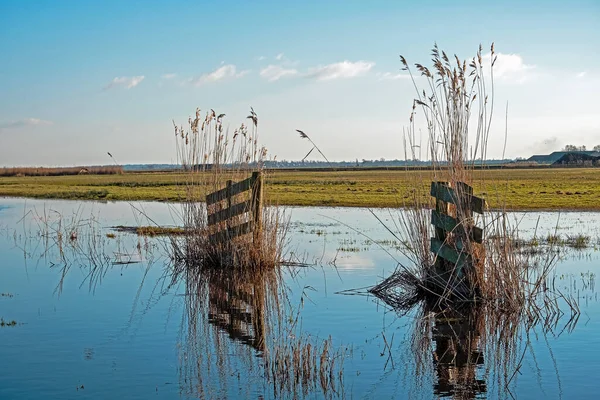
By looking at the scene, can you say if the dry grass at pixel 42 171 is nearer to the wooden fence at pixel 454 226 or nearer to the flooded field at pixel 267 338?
the flooded field at pixel 267 338

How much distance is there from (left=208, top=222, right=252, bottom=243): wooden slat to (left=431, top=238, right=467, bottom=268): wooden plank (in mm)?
4476

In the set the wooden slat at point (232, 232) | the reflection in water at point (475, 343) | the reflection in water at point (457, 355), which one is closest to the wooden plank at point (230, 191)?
the wooden slat at point (232, 232)

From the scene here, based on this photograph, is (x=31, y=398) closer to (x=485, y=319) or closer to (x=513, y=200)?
(x=485, y=319)

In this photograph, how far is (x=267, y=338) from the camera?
30.1 ft

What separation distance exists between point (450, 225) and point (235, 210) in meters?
5.14

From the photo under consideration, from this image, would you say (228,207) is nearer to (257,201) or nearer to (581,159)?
(257,201)

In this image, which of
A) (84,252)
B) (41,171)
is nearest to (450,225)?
(84,252)

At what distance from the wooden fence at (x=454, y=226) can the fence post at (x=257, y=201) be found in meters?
4.30

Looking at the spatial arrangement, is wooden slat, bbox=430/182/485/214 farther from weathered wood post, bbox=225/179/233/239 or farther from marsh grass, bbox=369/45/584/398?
weathered wood post, bbox=225/179/233/239

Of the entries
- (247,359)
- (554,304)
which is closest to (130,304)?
(247,359)

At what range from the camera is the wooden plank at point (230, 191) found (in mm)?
14852

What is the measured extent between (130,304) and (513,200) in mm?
27572

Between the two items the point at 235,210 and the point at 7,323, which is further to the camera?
the point at 235,210

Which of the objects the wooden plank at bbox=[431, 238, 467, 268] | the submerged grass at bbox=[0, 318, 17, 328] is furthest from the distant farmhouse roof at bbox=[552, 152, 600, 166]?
the submerged grass at bbox=[0, 318, 17, 328]
